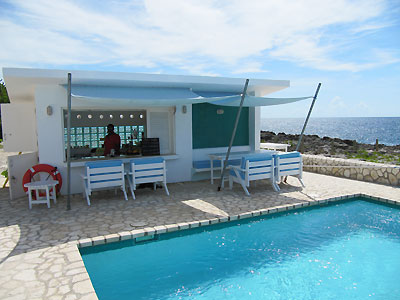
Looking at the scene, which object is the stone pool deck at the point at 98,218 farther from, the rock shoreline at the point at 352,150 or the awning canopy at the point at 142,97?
the rock shoreline at the point at 352,150

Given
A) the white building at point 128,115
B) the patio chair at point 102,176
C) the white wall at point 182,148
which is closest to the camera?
the patio chair at point 102,176

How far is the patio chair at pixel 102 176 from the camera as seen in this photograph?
6711 mm

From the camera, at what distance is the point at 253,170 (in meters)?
7.46

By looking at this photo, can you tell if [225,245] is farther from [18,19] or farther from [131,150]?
[18,19]

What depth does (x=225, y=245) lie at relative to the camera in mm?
5074

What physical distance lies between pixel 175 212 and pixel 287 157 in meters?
3.42

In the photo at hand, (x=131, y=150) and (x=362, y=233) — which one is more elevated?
(x=131, y=150)

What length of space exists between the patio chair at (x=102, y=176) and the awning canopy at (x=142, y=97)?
1434 millimetres

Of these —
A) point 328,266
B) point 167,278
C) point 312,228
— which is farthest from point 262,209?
point 167,278

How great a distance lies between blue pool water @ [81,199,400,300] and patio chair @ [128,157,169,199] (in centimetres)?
225

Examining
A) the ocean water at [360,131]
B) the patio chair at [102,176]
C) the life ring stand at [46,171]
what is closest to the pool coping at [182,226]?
the patio chair at [102,176]

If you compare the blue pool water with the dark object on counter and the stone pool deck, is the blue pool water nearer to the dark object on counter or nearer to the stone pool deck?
the stone pool deck

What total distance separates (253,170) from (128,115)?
6985 millimetres

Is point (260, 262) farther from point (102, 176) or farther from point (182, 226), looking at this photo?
point (102, 176)
